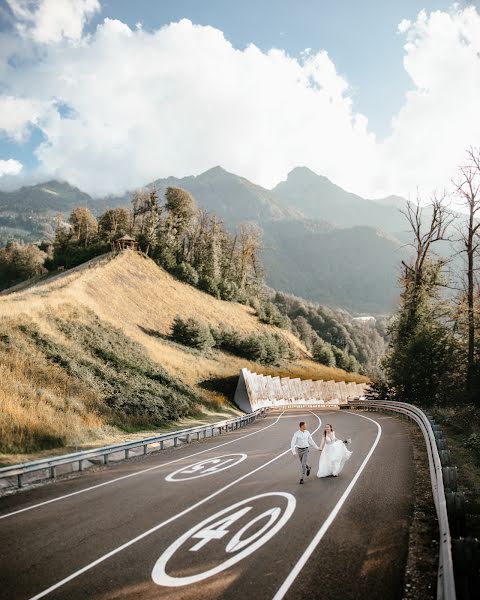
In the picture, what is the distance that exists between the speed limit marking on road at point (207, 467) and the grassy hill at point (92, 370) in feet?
19.9

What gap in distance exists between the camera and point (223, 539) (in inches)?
309

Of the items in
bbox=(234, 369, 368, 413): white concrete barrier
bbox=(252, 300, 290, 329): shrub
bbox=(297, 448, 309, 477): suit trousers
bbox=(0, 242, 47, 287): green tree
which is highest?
bbox=(0, 242, 47, 287): green tree

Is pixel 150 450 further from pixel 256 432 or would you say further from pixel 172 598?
pixel 172 598

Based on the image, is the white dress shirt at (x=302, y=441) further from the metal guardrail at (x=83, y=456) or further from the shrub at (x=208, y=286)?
the shrub at (x=208, y=286)

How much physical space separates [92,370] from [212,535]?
20085mm

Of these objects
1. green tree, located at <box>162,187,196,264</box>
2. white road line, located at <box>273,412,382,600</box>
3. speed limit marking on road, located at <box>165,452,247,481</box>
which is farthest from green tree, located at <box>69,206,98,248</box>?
white road line, located at <box>273,412,382,600</box>

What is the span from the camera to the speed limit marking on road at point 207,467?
44.5 ft

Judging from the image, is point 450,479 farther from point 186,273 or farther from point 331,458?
point 186,273

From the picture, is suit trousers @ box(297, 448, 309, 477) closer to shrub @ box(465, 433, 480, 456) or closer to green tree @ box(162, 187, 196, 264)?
shrub @ box(465, 433, 480, 456)

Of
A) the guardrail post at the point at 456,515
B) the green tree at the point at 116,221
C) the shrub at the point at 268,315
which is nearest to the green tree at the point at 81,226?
the green tree at the point at 116,221

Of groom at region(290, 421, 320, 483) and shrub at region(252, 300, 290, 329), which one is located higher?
shrub at region(252, 300, 290, 329)

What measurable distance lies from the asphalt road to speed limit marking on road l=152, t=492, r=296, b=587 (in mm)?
23

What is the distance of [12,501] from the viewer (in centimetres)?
1102

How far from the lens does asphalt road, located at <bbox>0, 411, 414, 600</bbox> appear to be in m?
6.18
